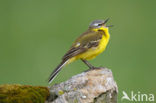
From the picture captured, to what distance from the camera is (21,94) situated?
26.6 ft

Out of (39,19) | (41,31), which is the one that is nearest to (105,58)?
(41,31)

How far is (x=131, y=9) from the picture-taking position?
19531 mm

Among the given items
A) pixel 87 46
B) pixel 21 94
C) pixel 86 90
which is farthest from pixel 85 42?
pixel 21 94

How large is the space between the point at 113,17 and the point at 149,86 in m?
5.55

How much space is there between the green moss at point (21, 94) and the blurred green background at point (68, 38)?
507 cm

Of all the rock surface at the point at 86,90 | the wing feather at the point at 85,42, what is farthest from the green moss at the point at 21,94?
the wing feather at the point at 85,42

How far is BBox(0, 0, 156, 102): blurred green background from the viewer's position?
14548 millimetres

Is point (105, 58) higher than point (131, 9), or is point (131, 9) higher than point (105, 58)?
point (131, 9)

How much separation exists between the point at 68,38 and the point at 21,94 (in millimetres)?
9025

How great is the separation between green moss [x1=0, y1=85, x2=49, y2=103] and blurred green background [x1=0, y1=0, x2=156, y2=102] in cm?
507

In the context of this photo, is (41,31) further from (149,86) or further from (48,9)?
(149,86)

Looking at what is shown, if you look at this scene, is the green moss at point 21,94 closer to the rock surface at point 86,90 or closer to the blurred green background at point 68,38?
the rock surface at point 86,90

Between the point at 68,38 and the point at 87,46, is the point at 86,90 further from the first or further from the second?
the point at 68,38

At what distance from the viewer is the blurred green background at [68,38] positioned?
14.5m
